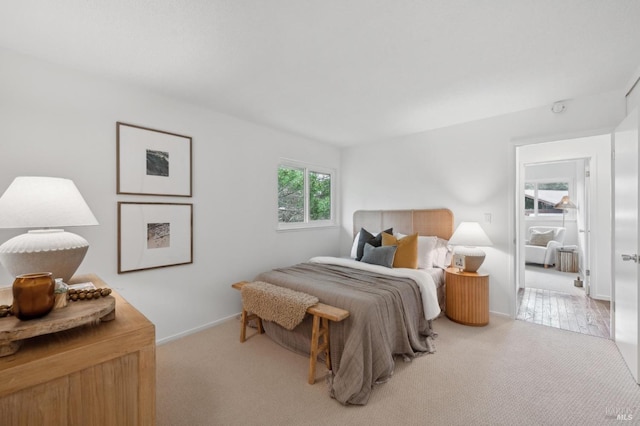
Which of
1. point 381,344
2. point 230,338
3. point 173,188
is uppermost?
point 173,188

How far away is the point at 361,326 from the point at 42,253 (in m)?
1.91

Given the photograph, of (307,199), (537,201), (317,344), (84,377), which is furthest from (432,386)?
(537,201)

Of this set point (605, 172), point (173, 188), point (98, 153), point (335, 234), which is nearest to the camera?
point (98, 153)

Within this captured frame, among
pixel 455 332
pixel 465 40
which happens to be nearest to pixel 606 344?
pixel 455 332

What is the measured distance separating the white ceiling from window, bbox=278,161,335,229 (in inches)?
53.1

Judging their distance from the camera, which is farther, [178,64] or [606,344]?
[606,344]

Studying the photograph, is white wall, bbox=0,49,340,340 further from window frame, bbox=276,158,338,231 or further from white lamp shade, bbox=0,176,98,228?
white lamp shade, bbox=0,176,98,228

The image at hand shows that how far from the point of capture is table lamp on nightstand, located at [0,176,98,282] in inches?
51.6

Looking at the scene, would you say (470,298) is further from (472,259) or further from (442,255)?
(442,255)

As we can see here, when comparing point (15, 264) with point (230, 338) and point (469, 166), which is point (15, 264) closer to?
point (230, 338)

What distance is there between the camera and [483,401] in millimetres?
1839

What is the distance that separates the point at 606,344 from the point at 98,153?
488 cm

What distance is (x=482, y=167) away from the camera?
3408 mm

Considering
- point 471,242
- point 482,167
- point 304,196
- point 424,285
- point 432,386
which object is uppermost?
point 482,167
